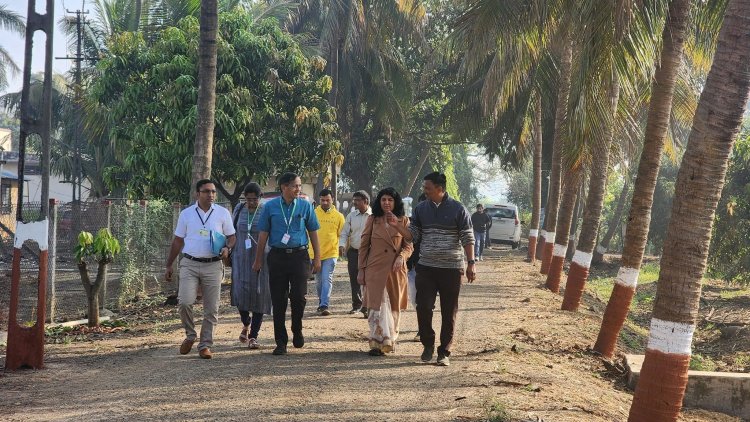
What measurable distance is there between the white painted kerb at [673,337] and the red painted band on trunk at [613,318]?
4.57 metres

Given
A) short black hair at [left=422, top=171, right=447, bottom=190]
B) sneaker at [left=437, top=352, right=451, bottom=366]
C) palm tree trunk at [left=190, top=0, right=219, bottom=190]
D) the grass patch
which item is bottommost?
sneaker at [left=437, top=352, right=451, bottom=366]

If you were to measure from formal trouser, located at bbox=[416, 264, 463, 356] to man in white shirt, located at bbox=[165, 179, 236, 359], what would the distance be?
2007mm

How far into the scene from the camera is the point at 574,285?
1526 cm

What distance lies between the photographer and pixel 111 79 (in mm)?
21172

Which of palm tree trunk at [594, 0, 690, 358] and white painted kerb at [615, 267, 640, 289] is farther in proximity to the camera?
white painted kerb at [615, 267, 640, 289]

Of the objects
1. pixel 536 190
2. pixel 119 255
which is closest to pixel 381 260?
pixel 119 255

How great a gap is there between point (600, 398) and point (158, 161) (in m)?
13.3

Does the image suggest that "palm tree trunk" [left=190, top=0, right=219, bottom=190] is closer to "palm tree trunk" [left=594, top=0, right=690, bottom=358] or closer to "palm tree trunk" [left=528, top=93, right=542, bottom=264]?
"palm tree trunk" [left=594, top=0, right=690, bottom=358]

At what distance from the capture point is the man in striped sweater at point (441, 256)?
9.51 meters

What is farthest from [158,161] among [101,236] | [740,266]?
[740,266]

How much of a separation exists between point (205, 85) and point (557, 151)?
1061 centimetres

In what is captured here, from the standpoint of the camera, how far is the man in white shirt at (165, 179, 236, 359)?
9.52m

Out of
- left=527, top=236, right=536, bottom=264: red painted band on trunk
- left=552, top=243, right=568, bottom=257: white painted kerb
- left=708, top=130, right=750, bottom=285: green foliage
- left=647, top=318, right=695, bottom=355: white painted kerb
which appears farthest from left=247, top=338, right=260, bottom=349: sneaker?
left=527, top=236, right=536, bottom=264: red painted band on trunk

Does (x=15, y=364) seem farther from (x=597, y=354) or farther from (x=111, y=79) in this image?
(x=111, y=79)
